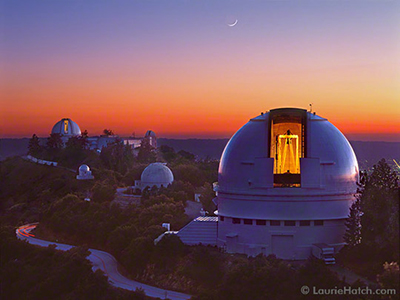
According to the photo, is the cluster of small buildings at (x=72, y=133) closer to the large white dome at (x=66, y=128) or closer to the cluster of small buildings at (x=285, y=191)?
the large white dome at (x=66, y=128)

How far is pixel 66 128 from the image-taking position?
456 ft

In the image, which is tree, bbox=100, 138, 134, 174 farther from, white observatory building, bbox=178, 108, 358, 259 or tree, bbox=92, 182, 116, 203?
white observatory building, bbox=178, 108, 358, 259

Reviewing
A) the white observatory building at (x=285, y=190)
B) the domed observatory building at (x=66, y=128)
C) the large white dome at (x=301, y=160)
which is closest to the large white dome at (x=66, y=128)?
the domed observatory building at (x=66, y=128)

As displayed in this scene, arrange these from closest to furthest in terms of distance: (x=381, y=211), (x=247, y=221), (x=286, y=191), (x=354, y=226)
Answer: (x=381, y=211)
(x=354, y=226)
(x=286, y=191)
(x=247, y=221)

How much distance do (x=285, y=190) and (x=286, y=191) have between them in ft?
0.33

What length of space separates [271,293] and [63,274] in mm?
16740

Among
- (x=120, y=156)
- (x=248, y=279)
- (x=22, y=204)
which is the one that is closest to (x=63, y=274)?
(x=248, y=279)

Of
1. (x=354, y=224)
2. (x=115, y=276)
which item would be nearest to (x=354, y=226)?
(x=354, y=224)

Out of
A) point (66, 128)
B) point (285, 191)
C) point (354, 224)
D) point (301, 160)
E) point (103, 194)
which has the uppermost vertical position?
point (66, 128)

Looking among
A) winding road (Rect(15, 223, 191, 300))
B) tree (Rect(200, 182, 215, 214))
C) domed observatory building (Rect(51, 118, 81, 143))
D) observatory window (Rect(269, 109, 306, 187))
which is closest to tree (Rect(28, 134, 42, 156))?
domed observatory building (Rect(51, 118, 81, 143))

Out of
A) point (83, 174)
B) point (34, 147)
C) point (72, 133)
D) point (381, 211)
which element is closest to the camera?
point (381, 211)

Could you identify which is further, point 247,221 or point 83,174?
point 83,174

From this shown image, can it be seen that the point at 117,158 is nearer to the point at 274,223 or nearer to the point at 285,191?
the point at 274,223

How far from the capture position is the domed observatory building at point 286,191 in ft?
133
